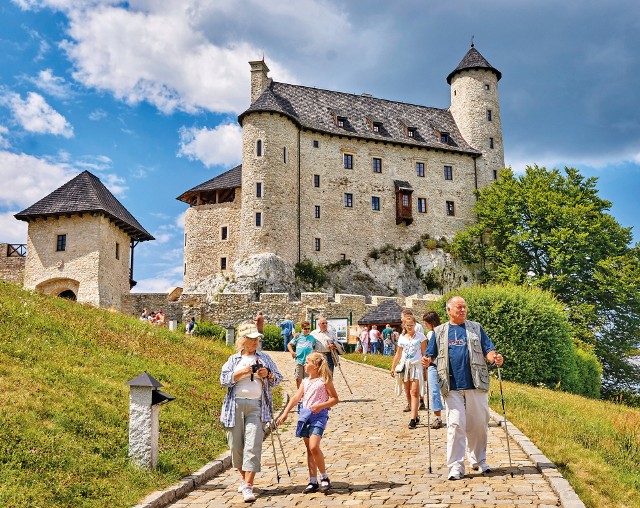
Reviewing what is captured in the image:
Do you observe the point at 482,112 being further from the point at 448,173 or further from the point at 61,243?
the point at 61,243

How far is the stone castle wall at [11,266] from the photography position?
40.6m

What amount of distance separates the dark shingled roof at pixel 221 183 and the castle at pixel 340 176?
→ 0.34ft

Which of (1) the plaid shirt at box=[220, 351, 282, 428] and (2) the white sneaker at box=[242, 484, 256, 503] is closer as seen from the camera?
(2) the white sneaker at box=[242, 484, 256, 503]

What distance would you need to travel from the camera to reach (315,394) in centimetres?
825

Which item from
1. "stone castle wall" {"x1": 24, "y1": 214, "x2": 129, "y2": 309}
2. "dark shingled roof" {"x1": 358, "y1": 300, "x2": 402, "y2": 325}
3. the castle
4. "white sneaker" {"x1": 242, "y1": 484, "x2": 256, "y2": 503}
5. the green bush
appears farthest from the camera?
the castle

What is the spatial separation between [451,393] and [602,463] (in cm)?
253

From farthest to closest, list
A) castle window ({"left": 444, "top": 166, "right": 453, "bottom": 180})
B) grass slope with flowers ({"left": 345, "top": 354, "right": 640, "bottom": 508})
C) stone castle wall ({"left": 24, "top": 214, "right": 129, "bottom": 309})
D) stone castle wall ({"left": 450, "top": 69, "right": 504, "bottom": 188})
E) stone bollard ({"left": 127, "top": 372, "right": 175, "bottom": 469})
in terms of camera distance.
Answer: stone castle wall ({"left": 450, "top": 69, "right": 504, "bottom": 188}) < castle window ({"left": 444, "top": 166, "right": 453, "bottom": 180}) < stone castle wall ({"left": 24, "top": 214, "right": 129, "bottom": 309}) < stone bollard ({"left": 127, "top": 372, "right": 175, "bottom": 469}) < grass slope with flowers ({"left": 345, "top": 354, "right": 640, "bottom": 508})

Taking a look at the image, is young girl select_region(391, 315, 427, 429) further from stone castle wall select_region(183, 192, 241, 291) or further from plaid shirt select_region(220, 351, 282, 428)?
stone castle wall select_region(183, 192, 241, 291)

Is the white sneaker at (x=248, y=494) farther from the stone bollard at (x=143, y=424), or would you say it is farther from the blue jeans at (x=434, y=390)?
the blue jeans at (x=434, y=390)

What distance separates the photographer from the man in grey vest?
827cm

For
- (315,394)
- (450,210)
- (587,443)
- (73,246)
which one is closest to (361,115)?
(450,210)

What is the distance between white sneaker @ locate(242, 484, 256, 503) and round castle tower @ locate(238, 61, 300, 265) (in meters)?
36.8

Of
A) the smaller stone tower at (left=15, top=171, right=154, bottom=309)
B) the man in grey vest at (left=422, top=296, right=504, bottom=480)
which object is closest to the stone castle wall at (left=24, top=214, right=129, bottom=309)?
the smaller stone tower at (left=15, top=171, right=154, bottom=309)

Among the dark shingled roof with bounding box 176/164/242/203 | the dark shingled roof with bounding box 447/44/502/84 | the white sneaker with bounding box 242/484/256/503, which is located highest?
the dark shingled roof with bounding box 447/44/502/84
